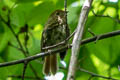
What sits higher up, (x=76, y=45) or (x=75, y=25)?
(x=76, y=45)

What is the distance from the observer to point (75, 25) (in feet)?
9.93

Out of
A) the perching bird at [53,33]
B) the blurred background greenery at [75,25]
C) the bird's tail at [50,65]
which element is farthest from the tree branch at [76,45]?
the bird's tail at [50,65]

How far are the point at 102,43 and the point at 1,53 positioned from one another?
4.00ft

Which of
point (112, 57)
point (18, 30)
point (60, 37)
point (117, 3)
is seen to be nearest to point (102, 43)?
point (112, 57)

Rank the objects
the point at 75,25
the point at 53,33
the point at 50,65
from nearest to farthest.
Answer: the point at 75,25
the point at 53,33
the point at 50,65

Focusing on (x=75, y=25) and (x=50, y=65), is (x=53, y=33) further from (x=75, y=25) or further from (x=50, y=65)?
(x=75, y=25)

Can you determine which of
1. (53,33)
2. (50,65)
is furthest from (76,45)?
(50,65)

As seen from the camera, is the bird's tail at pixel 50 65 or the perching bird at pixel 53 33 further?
the bird's tail at pixel 50 65

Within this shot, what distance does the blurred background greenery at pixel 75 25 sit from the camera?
119 inches

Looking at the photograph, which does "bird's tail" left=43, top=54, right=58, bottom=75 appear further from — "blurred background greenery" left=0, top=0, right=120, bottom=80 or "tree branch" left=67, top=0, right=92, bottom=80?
"tree branch" left=67, top=0, right=92, bottom=80

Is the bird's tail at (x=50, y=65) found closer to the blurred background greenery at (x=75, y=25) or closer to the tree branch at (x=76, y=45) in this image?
the blurred background greenery at (x=75, y=25)

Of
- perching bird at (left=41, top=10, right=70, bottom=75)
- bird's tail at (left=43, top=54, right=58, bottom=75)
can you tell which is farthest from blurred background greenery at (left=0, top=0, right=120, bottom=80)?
bird's tail at (left=43, top=54, right=58, bottom=75)

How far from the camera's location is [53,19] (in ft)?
12.1

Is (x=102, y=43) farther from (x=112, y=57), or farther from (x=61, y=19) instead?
(x=61, y=19)
